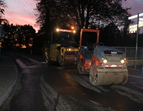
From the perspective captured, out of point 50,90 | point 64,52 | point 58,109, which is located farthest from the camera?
point 64,52

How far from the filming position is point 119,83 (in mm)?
7789

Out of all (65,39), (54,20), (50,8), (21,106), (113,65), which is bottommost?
(21,106)

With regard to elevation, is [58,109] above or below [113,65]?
below

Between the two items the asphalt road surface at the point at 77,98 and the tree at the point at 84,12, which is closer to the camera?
the asphalt road surface at the point at 77,98

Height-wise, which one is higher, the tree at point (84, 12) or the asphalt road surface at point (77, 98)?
the tree at point (84, 12)

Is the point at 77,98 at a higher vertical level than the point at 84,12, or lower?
lower

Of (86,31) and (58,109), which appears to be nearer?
(58,109)

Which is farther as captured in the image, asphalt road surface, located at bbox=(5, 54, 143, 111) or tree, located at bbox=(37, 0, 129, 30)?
tree, located at bbox=(37, 0, 129, 30)

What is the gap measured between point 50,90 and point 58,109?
2183 millimetres

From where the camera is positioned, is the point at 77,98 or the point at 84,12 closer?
the point at 77,98

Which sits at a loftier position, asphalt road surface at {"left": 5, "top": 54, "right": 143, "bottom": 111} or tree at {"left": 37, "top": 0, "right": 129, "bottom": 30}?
tree at {"left": 37, "top": 0, "right": 129, "bottom": 30}

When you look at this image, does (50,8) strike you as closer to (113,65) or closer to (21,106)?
(113,65)

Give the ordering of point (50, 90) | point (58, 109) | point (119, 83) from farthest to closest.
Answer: point (119, 83), point (50, 90), point (58, 109)

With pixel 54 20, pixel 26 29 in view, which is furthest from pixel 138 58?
pixel 26 29
